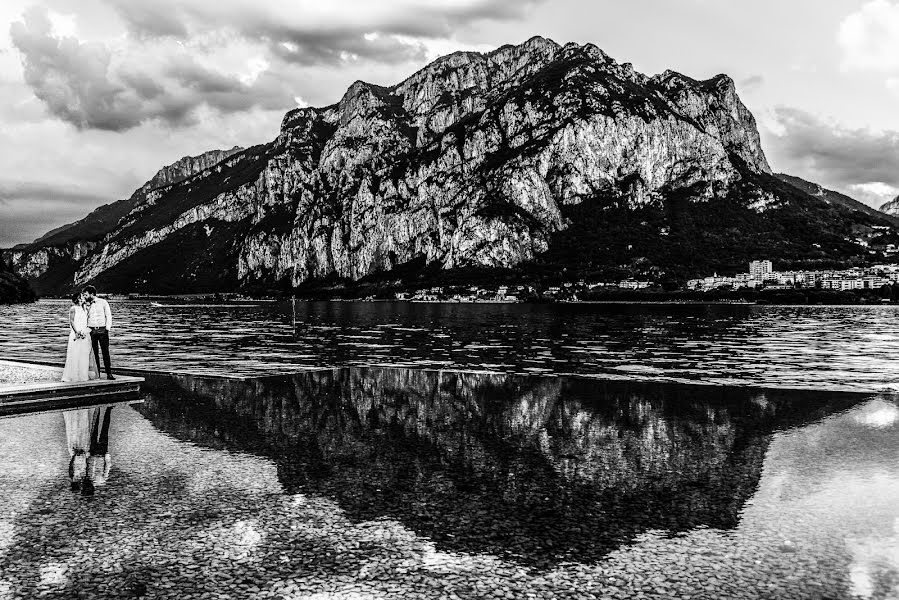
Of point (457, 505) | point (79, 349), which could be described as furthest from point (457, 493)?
point (79, 349)

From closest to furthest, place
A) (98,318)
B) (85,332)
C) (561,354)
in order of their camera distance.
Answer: (85,332) < (98,318) < (561,354)

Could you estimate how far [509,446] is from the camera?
16.7 meters

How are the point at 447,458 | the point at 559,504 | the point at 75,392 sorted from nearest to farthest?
1. the point at 559,504
2. the point at 447,458
3. the point at 75,392

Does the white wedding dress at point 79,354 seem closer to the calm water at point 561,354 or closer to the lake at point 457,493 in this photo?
the lake at point 457,493

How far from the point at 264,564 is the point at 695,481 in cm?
915

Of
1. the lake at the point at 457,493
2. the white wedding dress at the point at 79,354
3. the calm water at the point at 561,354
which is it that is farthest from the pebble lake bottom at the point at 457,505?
the calm water at the point at 561,354

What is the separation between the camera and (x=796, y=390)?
89.4ft

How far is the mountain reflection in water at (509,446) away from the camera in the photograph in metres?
11.1

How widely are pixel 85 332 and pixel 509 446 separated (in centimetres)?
1789

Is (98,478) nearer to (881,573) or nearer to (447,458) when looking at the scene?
(447,458)

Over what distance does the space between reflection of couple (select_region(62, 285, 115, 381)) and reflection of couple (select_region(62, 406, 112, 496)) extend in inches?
123

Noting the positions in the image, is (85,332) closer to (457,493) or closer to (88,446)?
(88,446)

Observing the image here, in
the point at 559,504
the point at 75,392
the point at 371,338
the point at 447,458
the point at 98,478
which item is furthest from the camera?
the point at 371,338

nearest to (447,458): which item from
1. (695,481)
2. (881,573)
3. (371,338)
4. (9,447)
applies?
(695,481)
